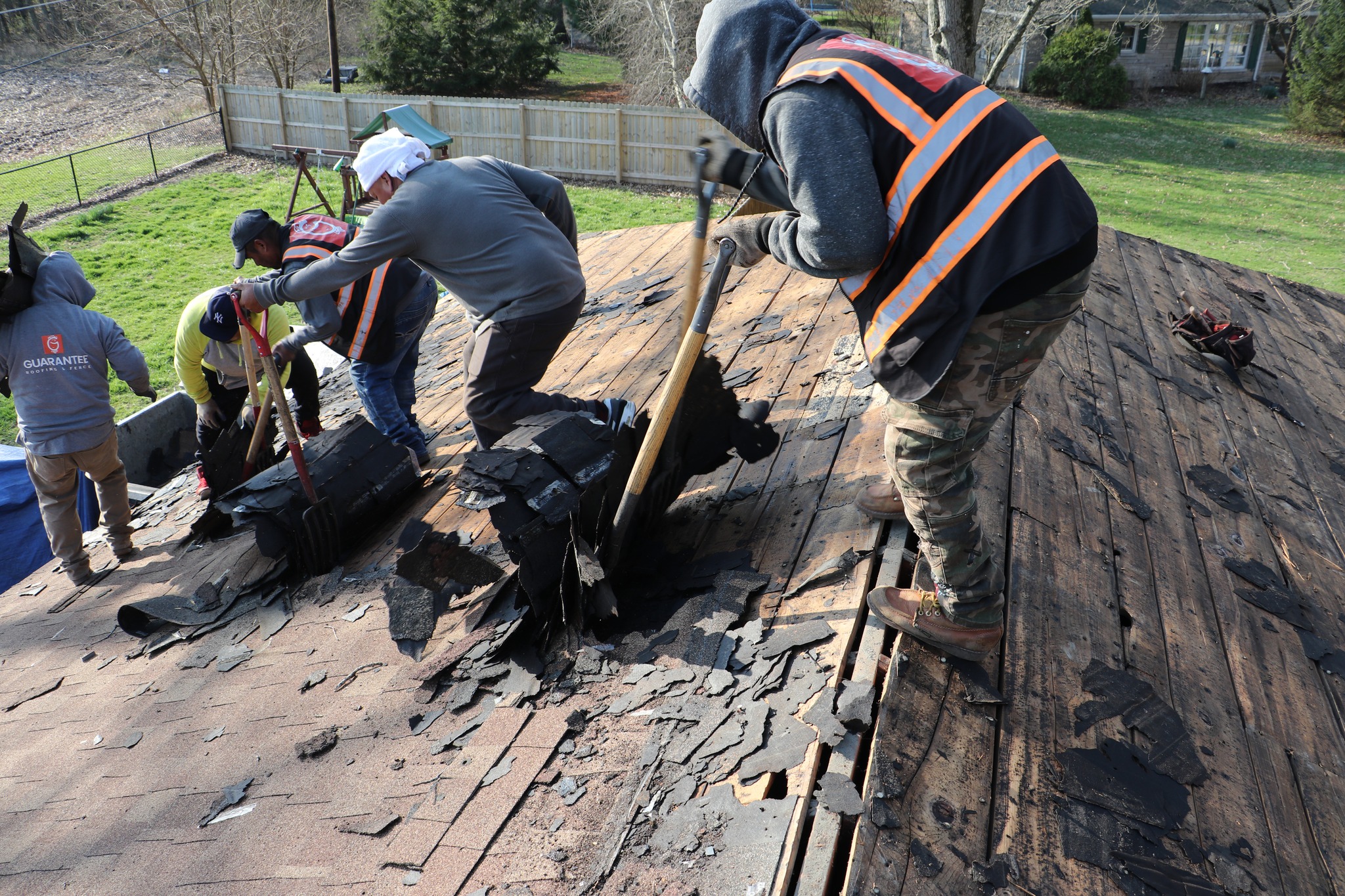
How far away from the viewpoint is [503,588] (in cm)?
312

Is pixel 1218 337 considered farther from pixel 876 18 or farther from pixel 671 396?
pixel 876 18

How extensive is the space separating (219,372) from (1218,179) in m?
20.6

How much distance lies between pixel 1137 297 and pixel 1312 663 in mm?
3573

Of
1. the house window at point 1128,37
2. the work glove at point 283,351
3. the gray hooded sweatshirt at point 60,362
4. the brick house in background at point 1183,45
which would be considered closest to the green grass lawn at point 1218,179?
the brick house in background at point 1183,45

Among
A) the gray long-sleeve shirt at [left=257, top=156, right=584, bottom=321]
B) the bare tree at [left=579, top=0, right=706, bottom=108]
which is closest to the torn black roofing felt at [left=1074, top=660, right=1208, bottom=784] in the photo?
the gray long-sleeve shirt at [left=257, top=156, right=584, bottom=321]

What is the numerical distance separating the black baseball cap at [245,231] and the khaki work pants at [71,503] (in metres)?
1.54

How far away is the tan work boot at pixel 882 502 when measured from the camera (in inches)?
112

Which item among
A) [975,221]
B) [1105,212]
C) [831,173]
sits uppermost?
[831,173]

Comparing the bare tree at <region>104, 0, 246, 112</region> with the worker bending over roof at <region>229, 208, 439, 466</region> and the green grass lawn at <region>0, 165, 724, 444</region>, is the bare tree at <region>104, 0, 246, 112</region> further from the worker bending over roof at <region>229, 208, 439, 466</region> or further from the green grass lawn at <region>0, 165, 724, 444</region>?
the worker bending over roof at <region>229, 208, 439, 466</region>

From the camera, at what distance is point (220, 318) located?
499cm

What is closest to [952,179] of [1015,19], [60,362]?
[60,362]

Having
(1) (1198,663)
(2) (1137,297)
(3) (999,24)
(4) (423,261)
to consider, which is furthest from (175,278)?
(3) (999,24)

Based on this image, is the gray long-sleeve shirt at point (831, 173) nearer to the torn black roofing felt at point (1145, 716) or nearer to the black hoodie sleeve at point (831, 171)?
the black hoodie sleeve at point (831, 171)

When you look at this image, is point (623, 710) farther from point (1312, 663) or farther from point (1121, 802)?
point (1312, 663)
